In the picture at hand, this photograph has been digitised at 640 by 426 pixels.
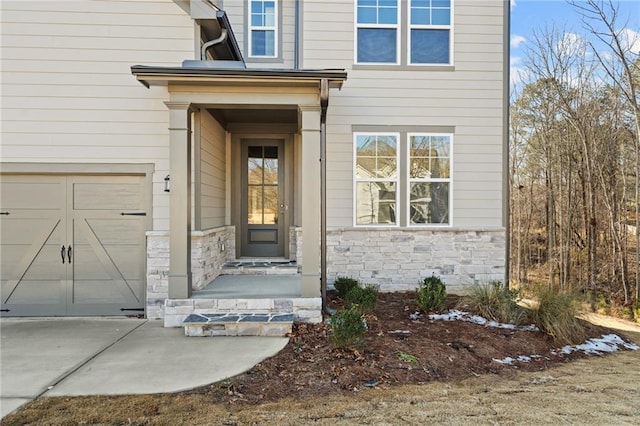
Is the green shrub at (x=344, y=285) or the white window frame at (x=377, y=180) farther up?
the white window frame at (x=377, y=180)

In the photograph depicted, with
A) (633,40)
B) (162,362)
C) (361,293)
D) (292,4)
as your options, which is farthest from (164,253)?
(633,40)

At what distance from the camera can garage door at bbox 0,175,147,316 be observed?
220 inches

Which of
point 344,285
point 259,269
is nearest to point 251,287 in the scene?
point 259,269

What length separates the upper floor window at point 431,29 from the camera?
7035 millimetres

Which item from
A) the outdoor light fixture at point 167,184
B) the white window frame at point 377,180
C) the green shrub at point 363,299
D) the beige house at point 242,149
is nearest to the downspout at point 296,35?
the beige house at point 242,149

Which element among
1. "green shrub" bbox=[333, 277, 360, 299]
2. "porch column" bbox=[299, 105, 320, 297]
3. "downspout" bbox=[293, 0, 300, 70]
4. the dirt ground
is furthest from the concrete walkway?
"downspout" bbox=[293, 0, 300, 70]

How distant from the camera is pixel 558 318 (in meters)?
5.09

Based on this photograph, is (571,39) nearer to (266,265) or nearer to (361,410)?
(266,265)

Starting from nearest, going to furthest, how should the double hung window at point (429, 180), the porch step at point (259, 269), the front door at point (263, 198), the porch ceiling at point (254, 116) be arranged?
the porch ceiling at point (254, 116)
the porch step at point (259, 269)
the double hung window at point (429, 180)
the front door at point (263, 198)

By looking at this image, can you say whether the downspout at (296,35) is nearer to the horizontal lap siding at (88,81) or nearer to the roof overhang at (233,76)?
the horizontal lap siding at (88,81)

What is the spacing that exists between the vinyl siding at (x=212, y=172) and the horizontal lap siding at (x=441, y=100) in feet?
6.43

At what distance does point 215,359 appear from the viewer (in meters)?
3.98

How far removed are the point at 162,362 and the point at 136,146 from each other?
10.3 feet

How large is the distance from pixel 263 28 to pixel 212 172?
3171 millimetres
